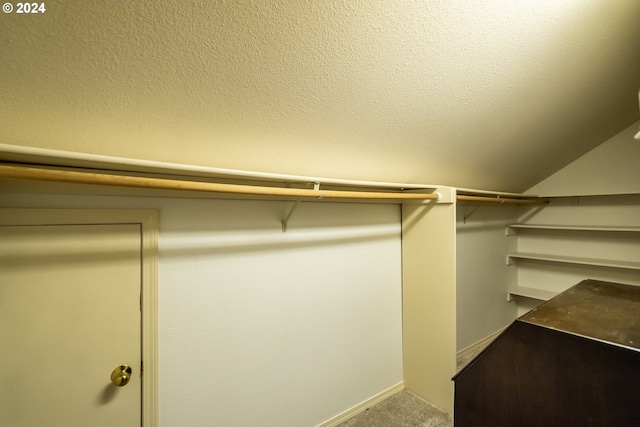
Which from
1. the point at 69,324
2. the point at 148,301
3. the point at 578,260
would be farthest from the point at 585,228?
the point at 69,324

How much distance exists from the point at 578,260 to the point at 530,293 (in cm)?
60

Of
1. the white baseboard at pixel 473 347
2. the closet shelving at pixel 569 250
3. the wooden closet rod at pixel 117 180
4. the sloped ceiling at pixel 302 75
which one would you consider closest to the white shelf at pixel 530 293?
the closet shelving at pixel 569 250

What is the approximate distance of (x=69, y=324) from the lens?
1097mm

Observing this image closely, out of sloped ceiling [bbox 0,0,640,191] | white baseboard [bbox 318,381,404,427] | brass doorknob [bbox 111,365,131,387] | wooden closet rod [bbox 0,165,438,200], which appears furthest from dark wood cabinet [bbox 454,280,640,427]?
brass doorknob [bbox 111,365,131,387]

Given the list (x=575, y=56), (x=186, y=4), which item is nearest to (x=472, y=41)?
(x=575, y=56)

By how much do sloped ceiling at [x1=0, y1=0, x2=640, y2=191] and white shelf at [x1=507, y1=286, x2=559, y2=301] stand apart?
212 centimetres

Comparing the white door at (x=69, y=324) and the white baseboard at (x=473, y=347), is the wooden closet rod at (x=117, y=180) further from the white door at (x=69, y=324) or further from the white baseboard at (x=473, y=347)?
the white baseboard at (x=473, y=347)

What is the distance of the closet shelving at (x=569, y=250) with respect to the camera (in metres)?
2.60

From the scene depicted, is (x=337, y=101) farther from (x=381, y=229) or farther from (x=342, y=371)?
(x=342, y=371)

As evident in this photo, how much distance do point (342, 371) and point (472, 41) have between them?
211cm

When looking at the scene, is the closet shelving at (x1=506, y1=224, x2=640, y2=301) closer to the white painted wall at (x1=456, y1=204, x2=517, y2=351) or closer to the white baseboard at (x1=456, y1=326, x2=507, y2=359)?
the white painted wall at (x1=456, y1=204, x2=517, y2=351)

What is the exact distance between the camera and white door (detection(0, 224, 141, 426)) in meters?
1.00

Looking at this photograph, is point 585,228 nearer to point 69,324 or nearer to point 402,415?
point 402,415

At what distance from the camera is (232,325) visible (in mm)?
1491
